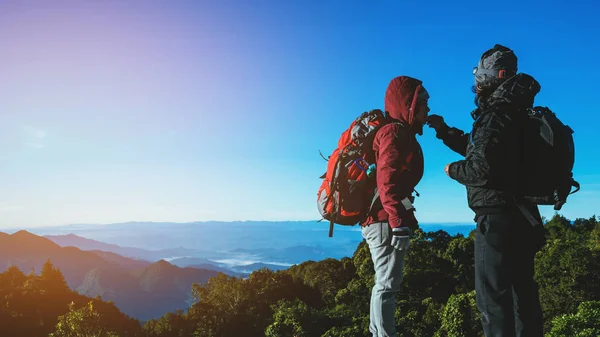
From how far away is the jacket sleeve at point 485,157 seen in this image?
3.41 metres

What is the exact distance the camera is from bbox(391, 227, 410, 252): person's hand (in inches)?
160

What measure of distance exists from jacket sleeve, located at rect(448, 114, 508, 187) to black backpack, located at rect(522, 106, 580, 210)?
0.24 metres

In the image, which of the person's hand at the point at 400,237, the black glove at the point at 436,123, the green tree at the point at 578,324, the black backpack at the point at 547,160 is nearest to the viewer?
the black backpack at the point at 547,160

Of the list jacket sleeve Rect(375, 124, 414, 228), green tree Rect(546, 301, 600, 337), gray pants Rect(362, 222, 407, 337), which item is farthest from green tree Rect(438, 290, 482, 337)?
jacket sleeve Rect(375, 124, 414, 228)

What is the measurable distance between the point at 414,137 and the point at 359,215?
1.10 metres

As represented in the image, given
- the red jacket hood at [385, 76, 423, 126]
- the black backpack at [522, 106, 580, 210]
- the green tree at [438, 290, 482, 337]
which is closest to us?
the black backpack at [522, 106, 580, 210]

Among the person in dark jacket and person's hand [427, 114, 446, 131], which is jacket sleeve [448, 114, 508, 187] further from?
person's hand [427, 114, 446, 131]

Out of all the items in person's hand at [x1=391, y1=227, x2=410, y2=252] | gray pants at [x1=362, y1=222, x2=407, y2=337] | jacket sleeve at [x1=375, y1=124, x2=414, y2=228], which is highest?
jacket sleeve at [x1=375, y1=124, x2=414, y2=228]

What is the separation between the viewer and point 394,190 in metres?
4.13

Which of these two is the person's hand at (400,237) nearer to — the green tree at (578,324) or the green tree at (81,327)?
the green tree at (578,324)

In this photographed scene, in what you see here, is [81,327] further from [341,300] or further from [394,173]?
[394,173]

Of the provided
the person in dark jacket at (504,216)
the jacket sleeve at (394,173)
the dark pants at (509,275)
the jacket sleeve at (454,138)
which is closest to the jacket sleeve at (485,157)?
the person in dark jacket at (504,216)

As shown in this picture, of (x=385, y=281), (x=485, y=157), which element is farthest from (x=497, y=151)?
(x=385, y=281)

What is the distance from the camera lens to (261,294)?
54219 mm
